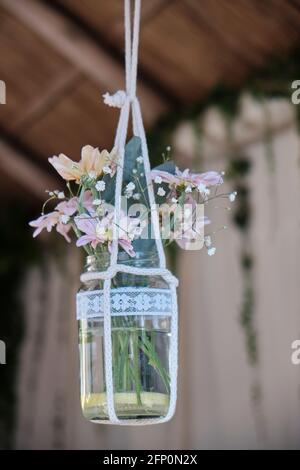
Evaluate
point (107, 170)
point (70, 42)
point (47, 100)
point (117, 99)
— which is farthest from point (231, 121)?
point (107, 170)

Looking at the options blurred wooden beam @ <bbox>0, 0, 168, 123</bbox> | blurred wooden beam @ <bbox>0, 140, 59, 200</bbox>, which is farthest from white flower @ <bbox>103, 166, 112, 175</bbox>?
blurred wooden beam @ <bbox>0, 140, 59, 200</bbox>

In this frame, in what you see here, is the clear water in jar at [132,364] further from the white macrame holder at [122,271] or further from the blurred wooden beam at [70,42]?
the blurred wooden beam at [70,42]

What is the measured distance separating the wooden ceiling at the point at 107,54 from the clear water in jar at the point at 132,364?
2391 mm

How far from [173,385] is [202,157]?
321 centimetres

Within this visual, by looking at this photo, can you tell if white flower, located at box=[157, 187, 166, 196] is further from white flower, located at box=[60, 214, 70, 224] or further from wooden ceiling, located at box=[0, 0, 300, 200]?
wooden ceiling, located at box=[0, 0, 300, 200]

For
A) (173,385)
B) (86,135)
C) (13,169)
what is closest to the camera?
(173,385)

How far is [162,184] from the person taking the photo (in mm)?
2096

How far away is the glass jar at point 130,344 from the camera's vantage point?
6.27ft

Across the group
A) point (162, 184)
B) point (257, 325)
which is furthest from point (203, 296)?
point (162, 184)

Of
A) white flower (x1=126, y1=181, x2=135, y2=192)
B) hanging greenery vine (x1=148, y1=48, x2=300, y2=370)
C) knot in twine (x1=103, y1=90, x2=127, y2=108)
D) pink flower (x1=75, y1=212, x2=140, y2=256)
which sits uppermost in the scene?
hanging greenery vine (x1=148, y1=48, x2=300, y2=370)

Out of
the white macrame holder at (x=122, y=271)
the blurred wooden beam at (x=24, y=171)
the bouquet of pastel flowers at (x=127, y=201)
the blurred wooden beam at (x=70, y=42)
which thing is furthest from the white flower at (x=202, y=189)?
the blurred wooden beam at (x=24, y=171)

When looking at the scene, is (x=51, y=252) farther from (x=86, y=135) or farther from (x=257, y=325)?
(x=257, y=325)

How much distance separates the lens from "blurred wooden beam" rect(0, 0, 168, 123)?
175 inches
